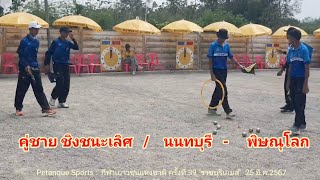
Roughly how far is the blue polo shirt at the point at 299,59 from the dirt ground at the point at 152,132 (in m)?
1.11

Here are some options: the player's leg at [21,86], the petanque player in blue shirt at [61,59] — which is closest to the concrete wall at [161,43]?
the petanque player in blue shirt at [61,59]

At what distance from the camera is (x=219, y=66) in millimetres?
9625

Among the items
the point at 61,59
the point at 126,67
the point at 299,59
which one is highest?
the point at 299,59

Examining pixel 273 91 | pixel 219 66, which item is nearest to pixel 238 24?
pixel 273 91

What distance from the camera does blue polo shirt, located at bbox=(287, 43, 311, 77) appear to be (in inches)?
320

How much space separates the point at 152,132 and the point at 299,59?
293 centimetres

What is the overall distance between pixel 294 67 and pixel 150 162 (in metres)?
3.56

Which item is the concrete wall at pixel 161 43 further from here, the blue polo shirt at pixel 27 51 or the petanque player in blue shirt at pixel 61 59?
the blue polo shirt at pixel 27 51

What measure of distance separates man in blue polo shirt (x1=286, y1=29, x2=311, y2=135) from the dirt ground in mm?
302

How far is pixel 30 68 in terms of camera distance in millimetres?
9086

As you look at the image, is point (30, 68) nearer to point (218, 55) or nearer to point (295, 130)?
point (218, 55)

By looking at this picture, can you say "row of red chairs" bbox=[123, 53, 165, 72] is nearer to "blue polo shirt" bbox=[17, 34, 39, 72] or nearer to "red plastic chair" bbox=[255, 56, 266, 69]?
"red plastic chair" bbox=[255, 56, 266, 69]

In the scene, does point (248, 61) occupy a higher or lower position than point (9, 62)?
lower

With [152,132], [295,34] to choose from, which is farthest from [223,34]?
[152,132]
